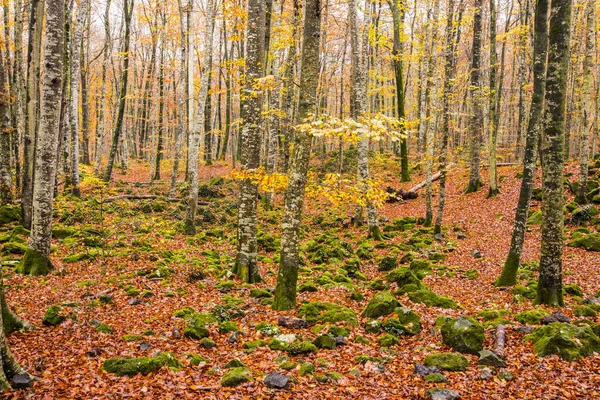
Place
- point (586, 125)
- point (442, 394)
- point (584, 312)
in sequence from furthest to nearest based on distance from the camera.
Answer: point (586, 125) < point (584, 312) < point (442, 394)

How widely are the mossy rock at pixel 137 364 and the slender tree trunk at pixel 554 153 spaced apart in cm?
765

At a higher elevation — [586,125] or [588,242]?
[586,125]

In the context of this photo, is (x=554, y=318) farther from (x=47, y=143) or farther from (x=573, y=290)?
(x=47, y=143)

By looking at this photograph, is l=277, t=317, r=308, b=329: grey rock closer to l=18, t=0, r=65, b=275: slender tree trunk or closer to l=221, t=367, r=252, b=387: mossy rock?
l=221, t=367, r=252, b=387: mossy rock

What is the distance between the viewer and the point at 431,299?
8.89m

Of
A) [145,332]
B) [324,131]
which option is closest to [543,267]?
[324,131]

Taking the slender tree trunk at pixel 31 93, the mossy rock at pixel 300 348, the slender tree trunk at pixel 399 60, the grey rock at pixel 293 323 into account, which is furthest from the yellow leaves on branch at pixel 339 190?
the slender tree trunk at pixel 399 60

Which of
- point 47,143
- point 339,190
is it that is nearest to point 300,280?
point 339,190

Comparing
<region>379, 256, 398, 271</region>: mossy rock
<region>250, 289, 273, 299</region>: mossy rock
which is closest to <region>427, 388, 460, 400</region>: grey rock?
<region>250, 289, 273, 299</region>: mossy rock

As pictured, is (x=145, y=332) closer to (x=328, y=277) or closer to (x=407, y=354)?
(x=407, y=354)

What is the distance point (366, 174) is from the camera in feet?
50.2

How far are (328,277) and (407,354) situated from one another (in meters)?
4.68

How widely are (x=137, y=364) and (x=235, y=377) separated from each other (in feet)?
4.84

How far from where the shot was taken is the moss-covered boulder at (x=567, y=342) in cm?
606
